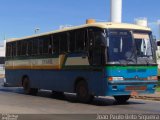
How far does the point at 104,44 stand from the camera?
60.6 feet

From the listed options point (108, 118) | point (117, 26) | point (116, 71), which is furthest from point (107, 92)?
point (108, 118)

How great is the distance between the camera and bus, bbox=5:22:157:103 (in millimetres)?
18638

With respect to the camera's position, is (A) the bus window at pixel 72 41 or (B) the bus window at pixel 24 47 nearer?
(A) the bus window at pixel 72 41

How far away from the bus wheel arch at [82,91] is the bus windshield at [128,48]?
7.11 feet

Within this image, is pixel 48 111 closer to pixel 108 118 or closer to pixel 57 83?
pixel 108 118

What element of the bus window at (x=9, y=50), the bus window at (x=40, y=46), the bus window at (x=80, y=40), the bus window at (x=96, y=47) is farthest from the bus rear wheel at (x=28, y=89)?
the bus window at (x=96, y=47)

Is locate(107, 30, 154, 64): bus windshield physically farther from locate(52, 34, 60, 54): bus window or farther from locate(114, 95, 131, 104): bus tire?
locate(52, 34, 60, 54): bus window

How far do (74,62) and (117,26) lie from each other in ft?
9.33

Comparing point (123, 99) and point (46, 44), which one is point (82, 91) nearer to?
point (123, 99)

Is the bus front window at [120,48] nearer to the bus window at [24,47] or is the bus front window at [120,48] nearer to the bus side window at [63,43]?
the bus side window at [63,43]

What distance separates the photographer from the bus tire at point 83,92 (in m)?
20.0

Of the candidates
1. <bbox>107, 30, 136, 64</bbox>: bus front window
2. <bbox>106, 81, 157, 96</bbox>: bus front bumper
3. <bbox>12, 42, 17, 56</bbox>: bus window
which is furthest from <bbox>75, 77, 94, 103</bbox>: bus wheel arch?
<bbox>12, 42, 17, 56</bbox>: bus window

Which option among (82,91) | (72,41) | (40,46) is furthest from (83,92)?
(40,46)

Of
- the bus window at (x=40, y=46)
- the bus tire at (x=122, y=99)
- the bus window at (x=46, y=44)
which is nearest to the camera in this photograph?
the bus tire at (x=122, y=99)
